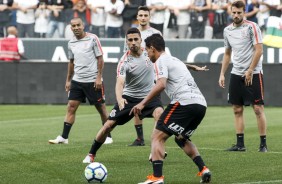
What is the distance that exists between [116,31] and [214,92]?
3.91 meters

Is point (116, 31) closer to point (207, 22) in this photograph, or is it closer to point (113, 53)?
point (113, 53)

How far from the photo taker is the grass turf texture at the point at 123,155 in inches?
448

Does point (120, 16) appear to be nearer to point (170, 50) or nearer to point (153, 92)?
point (170, 50)

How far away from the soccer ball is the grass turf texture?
0.17 metres

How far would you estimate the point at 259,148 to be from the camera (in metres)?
14.4

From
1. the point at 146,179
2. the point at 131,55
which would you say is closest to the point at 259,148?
the point at 131,55

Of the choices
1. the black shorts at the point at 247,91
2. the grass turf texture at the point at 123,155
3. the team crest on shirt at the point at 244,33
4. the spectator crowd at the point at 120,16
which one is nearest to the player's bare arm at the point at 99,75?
the grass turf texture at the point at 123,155

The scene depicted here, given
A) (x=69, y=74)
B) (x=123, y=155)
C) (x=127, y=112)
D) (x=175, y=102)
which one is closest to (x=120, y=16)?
(x=69, y=74)

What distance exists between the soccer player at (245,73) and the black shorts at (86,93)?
2542 mm

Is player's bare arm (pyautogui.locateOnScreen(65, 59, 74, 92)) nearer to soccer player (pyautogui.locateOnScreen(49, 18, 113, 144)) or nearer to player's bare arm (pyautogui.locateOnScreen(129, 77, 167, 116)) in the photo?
soccer player (pyautogui.locateOnScreen(49, 18, 113, 144))

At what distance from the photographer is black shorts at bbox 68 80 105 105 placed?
1590 centimetres

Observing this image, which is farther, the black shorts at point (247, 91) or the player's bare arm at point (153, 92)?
the black shorts at point (247, 91)

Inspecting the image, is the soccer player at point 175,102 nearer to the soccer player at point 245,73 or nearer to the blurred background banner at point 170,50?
the soccer player at point 245,73

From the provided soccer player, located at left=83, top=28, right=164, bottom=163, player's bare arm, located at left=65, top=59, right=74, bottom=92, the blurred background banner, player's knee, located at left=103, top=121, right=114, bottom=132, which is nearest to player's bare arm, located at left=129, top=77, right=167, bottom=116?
soccer player, located at left=83, top=28, right=164, bottom=163
